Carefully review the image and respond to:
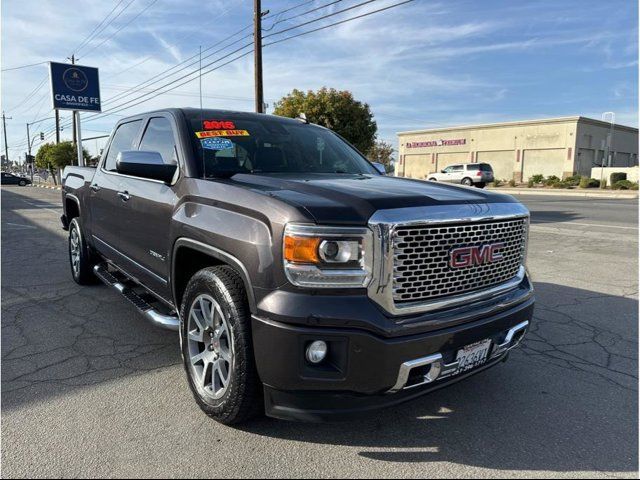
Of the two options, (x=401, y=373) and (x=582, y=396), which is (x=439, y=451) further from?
(x=582, y=396)

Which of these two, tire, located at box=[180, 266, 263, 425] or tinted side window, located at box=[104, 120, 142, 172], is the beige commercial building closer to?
tinted side window, located at box=[104, 120, 142, 172]

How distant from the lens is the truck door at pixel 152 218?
135 inches

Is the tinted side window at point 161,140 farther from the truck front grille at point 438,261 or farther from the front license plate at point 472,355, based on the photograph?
the front license plate at point 472,355

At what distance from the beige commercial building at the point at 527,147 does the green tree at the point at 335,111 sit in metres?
27.3

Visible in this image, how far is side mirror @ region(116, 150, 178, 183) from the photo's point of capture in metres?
3.28

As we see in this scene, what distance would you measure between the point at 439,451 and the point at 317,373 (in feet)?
2.82

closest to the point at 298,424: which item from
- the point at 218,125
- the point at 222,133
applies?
the point at 222,133

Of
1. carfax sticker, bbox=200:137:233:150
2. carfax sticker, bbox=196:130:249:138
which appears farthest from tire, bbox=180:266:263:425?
carfax sticker, bbox=196:130:249:138

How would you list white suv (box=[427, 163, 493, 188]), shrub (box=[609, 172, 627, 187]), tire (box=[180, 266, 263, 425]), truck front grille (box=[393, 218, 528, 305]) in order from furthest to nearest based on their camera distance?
1. shrub (box=[609, 172, 627, 187])
2. white suv (box=[427, 163, 493, 188])
3. tire (box=[180, 266, 263, 425])
4. truck front grille (box=[393, 218, 528, 305])

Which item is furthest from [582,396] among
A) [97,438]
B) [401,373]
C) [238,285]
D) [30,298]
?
[30,298]

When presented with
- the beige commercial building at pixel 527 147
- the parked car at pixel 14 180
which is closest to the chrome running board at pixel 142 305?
the beige commercial building at pixel 527 147

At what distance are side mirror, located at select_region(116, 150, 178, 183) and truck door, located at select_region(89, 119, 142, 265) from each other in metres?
0.89

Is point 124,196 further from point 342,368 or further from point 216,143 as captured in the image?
point 342,368

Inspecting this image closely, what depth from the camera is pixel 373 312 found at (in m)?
2.30
